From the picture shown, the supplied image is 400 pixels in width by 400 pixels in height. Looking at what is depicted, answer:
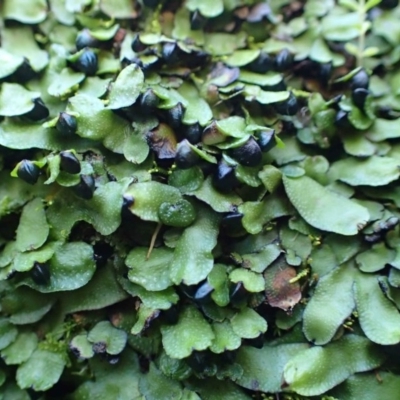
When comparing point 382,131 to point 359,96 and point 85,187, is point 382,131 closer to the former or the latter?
point 359,96

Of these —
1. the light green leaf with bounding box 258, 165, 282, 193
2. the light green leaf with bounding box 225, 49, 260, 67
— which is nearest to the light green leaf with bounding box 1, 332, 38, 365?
the light green leaf with bounding box 258, 165, 282, 193

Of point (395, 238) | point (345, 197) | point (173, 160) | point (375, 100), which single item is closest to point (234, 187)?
point (173, 160)

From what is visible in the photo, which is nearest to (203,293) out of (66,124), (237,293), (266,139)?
(237,293)

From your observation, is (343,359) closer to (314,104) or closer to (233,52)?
(314,104)

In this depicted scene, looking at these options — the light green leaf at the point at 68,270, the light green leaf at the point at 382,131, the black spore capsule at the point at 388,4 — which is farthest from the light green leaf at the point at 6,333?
the black spore capsule at the point at 388,4

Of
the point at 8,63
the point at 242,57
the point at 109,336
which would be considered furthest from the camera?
the point at 242,57

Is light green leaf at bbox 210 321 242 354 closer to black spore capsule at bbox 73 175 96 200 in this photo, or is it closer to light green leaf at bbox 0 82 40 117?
black spore capsule at bbox 73 175 96 200
